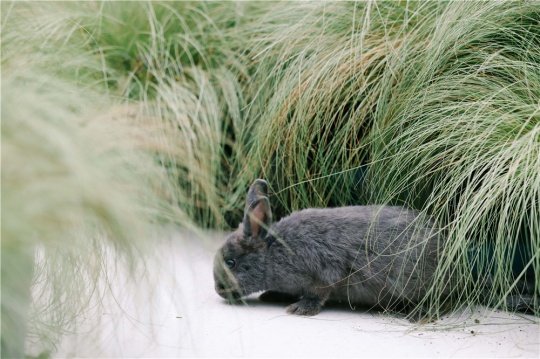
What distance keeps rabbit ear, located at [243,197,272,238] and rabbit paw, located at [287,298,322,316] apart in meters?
0.38

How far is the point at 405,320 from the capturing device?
3.20 meters

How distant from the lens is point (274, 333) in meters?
3.03

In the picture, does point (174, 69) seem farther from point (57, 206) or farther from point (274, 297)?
point (57, 206)

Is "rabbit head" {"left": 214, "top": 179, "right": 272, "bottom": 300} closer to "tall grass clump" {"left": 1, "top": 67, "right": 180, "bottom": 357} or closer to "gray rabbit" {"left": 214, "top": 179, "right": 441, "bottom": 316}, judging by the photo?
"gray rabbit" {"left": 214, "top": 179, "right": 441, "bottom": 316}

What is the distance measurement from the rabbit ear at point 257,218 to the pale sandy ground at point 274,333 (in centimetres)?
35

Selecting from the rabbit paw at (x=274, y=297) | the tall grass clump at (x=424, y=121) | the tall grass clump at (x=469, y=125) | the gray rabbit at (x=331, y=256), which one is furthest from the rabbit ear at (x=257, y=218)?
the tall grass clump at (x=469, y=125)

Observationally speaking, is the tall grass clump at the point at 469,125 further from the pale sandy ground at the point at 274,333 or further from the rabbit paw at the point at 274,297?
the rabbit paw at the point at 274,297

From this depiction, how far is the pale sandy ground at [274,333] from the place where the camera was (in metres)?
2.73

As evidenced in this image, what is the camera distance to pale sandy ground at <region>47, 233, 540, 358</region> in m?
2.73

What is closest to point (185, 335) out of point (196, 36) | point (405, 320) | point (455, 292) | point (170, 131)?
point (405, 320)

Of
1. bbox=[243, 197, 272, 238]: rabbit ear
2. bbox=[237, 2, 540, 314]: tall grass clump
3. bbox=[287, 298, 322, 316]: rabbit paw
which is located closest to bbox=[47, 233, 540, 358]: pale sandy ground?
bbox=[287, 298, 322, 316]: rabbit paw

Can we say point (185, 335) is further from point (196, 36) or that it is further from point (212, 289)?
point (196, 36)

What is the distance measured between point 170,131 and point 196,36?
38.2 inches

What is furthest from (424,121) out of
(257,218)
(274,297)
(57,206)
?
(57,206)
